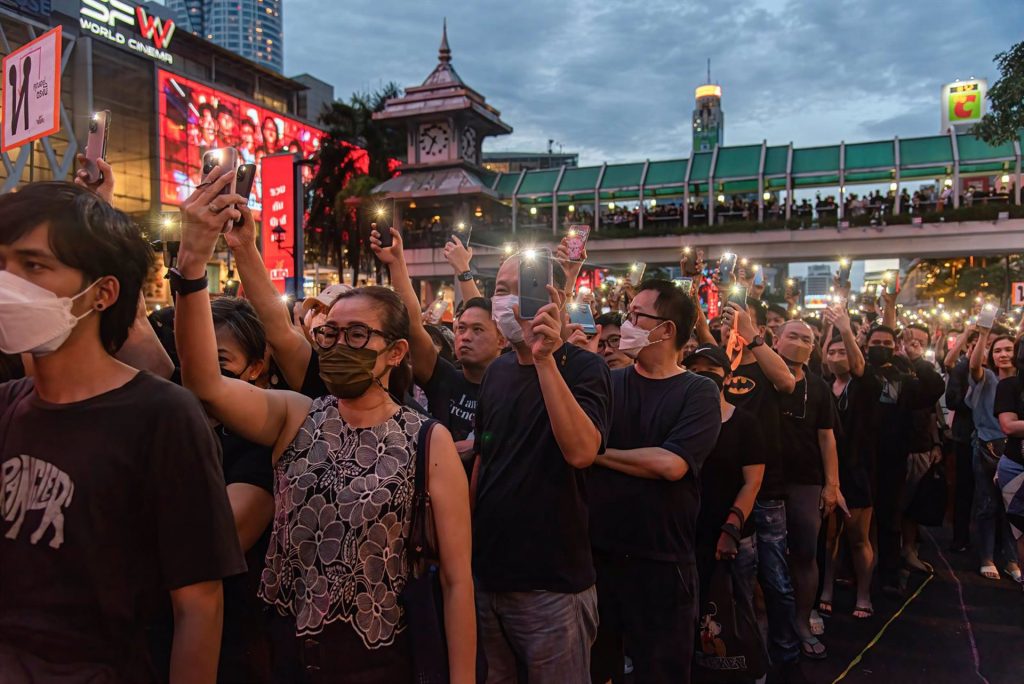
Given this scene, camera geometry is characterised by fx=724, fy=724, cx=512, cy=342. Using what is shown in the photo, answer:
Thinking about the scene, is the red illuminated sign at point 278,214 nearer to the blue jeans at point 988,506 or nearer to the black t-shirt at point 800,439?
the black t-shirt at point 800,439

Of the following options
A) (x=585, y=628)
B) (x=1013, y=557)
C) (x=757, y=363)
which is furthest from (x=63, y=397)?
(x=1013, y=557)

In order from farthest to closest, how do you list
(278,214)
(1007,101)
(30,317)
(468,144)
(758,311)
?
1. (468,144)
2. (278,214)
3. (1007,101)
4. (758,311)
5. (30,317)

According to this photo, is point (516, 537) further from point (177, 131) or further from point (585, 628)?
point (177, 131)

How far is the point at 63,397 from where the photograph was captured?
1.63 meters

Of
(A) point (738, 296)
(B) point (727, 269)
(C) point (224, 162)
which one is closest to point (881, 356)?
(B) point (727, 269)

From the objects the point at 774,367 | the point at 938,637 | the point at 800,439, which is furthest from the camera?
the point at 938,637

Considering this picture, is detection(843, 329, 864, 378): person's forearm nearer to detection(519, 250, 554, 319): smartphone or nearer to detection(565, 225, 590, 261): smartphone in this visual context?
detection(565, 225, 590, 261): smartphone

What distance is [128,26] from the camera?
135 ft

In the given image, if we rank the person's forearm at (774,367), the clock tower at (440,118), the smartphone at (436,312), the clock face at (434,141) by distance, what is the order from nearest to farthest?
1. the person's forearm at (774,367)
2. the smartphone at (436,312)
3. the clock tower at (440,118)
4. the clock face at (434,141)

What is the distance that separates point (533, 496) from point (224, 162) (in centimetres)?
156

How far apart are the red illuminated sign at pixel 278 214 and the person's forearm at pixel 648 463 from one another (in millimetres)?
14330

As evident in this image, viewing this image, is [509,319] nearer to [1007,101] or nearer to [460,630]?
[460,630]

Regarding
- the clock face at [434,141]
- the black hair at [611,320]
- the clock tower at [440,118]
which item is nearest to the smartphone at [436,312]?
the black hair at [611,320]

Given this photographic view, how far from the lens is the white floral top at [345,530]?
2.02m
